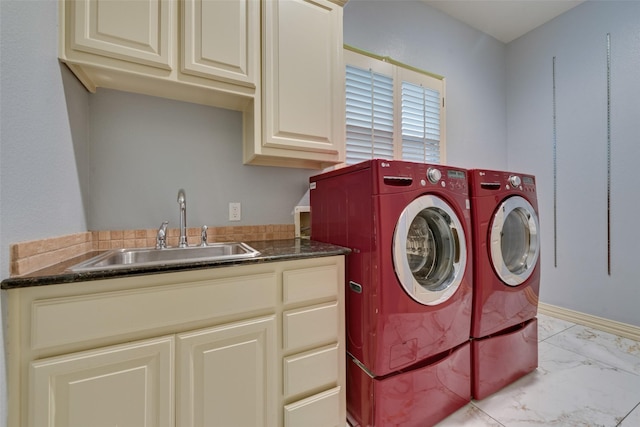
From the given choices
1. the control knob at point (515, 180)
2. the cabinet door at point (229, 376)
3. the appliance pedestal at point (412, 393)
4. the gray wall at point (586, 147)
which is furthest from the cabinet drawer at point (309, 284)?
the gray wall at point (586, 147)

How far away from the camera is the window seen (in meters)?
2.07

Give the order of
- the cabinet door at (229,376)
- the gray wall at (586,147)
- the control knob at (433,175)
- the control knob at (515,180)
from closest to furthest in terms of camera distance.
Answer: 1. the cabinet door at (229,376)
2. the control knob at (433,175)
3. the control knob at (515,180)
4. the gray wall at (586,147)

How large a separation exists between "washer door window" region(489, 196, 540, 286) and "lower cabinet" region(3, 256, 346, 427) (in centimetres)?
100

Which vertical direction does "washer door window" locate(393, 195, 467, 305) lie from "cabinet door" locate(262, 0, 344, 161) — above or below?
below

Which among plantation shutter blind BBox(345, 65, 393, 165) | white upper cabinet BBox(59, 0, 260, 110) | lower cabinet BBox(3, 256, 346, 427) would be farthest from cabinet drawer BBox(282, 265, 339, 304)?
Answer: plantation shutter blind BBox(345, 65, 393, 165)

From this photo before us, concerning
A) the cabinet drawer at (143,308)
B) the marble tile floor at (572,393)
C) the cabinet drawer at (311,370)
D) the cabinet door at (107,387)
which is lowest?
the marble tile floor at (572,393)

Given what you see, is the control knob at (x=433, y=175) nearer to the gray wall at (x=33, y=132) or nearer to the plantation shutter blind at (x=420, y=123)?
the plantation shutter blind at (x=420, y=123)

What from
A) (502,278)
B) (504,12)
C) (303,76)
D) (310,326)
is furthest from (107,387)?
(504,12)

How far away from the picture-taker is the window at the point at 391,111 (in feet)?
6.80

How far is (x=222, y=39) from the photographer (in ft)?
4.25

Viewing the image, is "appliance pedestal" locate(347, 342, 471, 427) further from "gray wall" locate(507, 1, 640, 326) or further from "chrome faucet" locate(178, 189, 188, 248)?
"gray wall" locate(507, 1, 640, 326)

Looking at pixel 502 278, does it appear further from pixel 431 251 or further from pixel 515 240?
pixel 431 251

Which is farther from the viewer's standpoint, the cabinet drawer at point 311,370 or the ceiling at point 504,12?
the ceiling at point 504,12

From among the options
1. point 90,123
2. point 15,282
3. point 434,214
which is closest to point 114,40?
point 90,123
